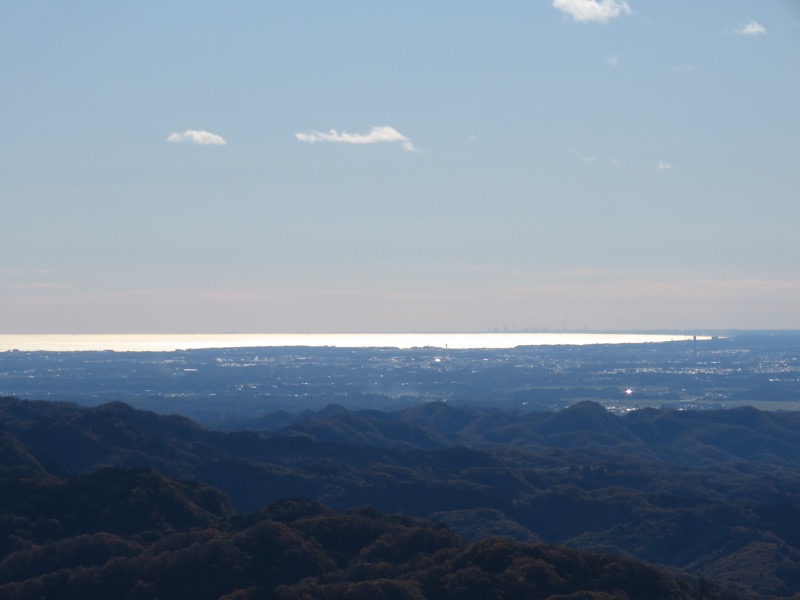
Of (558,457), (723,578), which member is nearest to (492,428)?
(558,457)

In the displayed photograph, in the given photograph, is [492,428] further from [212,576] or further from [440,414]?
[212,576]

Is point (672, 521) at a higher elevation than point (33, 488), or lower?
lower

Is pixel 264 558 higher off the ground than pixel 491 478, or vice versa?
pixel 264 558

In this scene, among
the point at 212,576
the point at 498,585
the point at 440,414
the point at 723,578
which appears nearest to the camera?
the point at 498,585

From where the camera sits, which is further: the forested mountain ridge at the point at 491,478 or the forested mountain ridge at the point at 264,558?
the forested mountain ridge at the point at 491,478

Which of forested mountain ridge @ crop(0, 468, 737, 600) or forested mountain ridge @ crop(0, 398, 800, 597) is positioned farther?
forested mountain ridge @ crop(0, 398, 800, 597)

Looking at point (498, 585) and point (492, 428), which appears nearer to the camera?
point (498, 585)

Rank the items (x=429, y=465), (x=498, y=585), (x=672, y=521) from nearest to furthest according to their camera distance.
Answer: (x=498, y=585)
(x=672, y=521)
(x=429, y=465)

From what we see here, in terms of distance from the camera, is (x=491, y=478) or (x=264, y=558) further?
(x=491, y=478)
